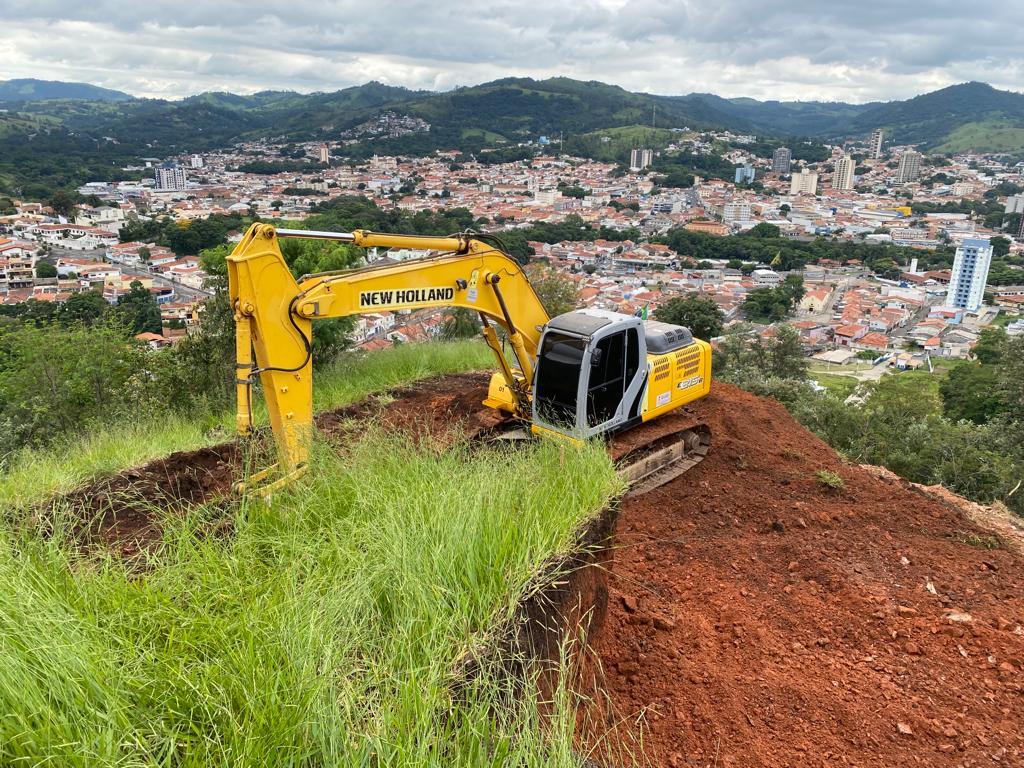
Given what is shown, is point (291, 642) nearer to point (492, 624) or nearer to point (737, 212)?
point (492, 624)

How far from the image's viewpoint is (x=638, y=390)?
8047 millimetres

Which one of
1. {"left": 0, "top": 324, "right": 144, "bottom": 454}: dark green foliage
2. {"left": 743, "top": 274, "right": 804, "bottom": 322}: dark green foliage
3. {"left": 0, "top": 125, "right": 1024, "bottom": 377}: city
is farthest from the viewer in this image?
{"left": 743, "top": 274, "right": 804, "bottom": 322}: dark green foliage

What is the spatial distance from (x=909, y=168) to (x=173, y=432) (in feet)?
725

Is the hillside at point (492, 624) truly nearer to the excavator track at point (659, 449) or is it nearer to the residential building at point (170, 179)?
the excavator track at point (659, 449)

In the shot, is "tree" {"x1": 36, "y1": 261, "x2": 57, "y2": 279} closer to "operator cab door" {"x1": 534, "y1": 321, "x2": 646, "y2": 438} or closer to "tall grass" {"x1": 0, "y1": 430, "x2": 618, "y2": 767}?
"operator cab door" {"x1": 534, "y1": 321, "x2": 646, "y2": 438}

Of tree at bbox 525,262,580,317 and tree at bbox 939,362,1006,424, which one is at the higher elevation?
tree at bbox 525,262,580,317

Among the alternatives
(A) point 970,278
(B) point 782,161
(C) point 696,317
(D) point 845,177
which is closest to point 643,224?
(A) point 970,278

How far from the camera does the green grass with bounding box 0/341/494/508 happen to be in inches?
270

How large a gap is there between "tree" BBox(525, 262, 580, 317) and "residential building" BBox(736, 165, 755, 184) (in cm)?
16771

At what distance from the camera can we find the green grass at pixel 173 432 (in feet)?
22.5

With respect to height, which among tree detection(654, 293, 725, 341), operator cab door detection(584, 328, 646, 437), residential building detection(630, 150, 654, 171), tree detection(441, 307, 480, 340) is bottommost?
tree detection(654, 293, 725, 341)

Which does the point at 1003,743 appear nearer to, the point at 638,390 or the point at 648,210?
the point at 638,390

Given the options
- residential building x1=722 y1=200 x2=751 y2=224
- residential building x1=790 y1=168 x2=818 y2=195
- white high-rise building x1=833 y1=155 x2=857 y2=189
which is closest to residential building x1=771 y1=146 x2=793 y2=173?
white high-rise building x1=833 y1=155 x2=857 y2=189

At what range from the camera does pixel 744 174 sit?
17250cm
